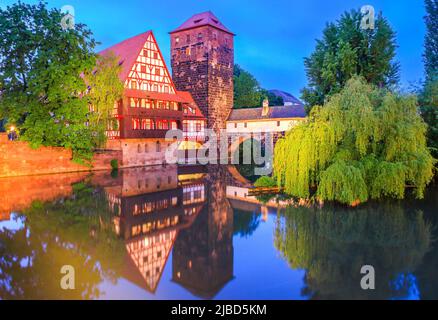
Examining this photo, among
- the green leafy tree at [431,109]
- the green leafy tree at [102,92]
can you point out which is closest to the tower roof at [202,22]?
the green leafy tree at [102,92]

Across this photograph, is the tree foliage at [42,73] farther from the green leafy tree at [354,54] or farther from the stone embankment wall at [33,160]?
the green leafy tree at [354,54]

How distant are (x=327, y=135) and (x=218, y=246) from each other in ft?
22.7

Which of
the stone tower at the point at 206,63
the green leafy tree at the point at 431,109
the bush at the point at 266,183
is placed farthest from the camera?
the stone tower at the point at 206,63

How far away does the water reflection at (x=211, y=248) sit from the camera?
596cm

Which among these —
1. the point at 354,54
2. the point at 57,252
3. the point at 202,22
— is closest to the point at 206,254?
the point at 57,252

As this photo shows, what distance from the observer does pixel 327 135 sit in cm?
1310

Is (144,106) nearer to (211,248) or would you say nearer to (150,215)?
(150,215)

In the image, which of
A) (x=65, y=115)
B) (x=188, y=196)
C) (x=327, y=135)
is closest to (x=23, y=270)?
(x=188, y=196)

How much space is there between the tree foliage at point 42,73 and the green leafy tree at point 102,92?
1.89 m

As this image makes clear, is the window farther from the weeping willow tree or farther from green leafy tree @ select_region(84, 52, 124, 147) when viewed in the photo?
the weeping willow tree

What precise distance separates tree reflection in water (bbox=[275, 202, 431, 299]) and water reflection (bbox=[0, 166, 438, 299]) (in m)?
0.02
